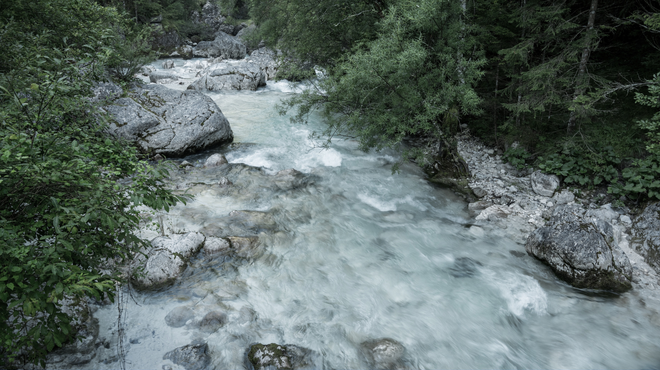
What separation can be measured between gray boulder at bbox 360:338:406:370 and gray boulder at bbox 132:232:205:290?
335 centimetres

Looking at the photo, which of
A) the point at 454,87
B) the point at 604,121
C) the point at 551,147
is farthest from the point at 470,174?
the point at 604,121

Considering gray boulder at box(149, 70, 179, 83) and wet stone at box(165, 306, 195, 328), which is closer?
wet stone at box(165, 306, 195, 328)

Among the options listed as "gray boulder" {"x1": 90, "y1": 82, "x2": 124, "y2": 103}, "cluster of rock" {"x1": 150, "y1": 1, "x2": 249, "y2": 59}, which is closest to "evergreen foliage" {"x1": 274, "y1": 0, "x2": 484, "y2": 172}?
"gray boulder" {"x1": 90, "y1": 82, "x2": 124, "y2": 103}

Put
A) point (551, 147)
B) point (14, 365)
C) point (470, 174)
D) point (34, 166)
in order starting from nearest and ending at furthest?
point (34, 166), point (14, 365), point (551, 147), point (470, 174)

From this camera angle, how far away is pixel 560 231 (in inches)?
254

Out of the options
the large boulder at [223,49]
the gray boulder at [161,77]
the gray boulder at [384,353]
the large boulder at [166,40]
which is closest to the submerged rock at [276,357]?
the gray boulder at [384,353]

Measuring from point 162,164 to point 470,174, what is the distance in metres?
8.30

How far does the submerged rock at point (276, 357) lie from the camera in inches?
177

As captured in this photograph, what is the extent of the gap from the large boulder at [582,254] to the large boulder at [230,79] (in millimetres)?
15951

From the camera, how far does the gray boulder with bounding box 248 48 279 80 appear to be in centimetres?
2191

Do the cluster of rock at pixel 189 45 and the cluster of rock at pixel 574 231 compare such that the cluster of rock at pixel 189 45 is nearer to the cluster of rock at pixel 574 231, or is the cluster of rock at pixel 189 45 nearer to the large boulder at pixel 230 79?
the large boulder at pixel 230 79

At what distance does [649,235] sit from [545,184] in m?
2.25

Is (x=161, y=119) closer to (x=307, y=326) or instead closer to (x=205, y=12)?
(x=307, y=326)

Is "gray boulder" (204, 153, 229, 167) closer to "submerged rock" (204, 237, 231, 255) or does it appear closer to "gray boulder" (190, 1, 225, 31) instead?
"submerged rock" (204, 237, 231, 255)
